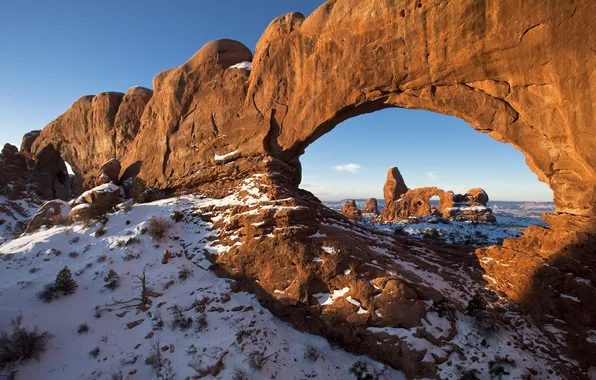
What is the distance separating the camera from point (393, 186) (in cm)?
6131

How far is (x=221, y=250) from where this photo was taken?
13953 millimetres

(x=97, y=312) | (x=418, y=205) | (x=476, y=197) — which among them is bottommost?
(x=97, y=312)

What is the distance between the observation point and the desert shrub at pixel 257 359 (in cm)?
937

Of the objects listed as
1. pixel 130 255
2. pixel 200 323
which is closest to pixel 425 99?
pixel 200 323

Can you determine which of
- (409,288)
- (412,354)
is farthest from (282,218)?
(412,354)

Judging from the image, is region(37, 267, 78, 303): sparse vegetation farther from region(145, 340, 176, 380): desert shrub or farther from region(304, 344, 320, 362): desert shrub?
region(304, 344, 320, 362): desert shrub

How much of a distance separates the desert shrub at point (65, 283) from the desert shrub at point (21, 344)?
2186mm

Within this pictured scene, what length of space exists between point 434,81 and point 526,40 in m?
3.30

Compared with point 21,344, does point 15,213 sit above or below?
above

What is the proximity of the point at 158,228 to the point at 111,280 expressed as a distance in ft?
11.0

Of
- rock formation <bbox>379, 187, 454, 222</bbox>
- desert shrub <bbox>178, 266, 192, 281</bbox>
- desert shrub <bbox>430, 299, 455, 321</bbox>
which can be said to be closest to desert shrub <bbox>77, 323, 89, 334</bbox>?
desert shrub <bbox>178, 266, 192, 281</bbox>

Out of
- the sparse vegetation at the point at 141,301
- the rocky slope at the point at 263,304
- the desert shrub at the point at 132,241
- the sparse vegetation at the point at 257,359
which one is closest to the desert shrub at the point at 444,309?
the rocky slope at the point at 263,304

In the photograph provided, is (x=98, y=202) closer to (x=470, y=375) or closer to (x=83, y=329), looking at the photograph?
(x=83, y=329)

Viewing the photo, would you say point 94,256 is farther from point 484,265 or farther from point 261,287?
point 484,265
